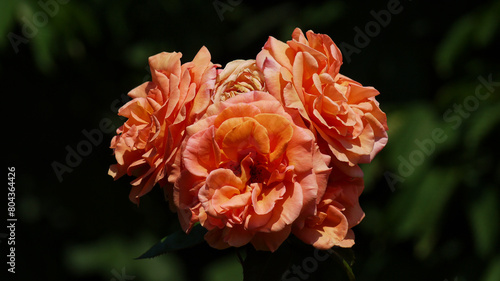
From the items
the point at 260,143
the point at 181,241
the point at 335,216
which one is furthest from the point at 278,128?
the point at 181,241

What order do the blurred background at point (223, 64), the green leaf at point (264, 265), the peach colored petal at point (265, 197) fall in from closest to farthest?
the peach colored petal at point (265, 197) → the green leaf at point (264, 265) → the blurred background at point (223, 64)

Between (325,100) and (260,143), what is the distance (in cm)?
11

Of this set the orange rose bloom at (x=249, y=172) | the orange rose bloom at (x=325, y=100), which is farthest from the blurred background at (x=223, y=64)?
the orange rose bloom at (x=249, y=172)

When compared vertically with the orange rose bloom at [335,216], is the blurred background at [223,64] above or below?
below

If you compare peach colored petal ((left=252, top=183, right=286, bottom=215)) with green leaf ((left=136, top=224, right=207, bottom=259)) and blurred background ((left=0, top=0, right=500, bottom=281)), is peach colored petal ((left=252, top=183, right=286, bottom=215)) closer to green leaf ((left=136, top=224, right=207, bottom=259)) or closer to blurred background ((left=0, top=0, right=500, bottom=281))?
green leaf ((left=136, top=224, right=207, bottom=259))

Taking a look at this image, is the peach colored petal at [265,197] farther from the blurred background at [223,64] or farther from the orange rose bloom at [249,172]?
the blurred background at [223,64]

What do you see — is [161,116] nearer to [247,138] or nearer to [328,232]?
[247,138]

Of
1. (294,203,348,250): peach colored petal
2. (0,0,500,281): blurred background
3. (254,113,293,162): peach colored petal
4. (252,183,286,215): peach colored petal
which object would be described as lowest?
(0,0,500,281): blurred background

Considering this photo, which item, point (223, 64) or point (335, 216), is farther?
point (223, 64)

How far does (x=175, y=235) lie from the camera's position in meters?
0.92

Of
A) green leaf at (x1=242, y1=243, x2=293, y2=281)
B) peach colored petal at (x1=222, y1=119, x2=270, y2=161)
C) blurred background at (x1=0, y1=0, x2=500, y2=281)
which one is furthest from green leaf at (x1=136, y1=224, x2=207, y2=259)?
blurred background at (x1=0, y1=0, x2=500, y2=281)

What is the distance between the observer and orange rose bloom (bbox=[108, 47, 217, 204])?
2.59 ft

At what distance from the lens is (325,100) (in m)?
0.78

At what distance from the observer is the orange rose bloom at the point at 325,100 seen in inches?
30.6
